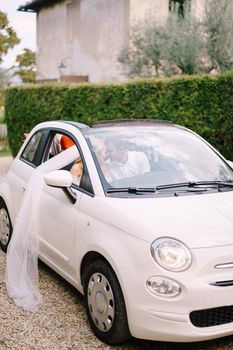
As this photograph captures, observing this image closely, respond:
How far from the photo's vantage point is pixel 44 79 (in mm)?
26094

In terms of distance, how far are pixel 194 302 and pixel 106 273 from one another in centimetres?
69

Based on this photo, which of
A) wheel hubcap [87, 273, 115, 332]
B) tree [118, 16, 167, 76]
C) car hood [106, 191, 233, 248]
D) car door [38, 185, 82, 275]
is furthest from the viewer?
tree [118, 16, 167, 76]

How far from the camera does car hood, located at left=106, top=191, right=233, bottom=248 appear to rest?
3.38 metres

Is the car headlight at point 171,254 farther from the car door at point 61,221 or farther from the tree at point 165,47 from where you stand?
the tree at point 165,47

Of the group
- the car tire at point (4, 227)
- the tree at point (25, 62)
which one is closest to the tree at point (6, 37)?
the tree at point (25, 62)

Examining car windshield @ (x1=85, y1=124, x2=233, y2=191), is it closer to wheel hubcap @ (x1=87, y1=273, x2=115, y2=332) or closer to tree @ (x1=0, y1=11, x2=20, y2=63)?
wheel hubcap @ (x1=87, y1=273, x2=115, y2=332)

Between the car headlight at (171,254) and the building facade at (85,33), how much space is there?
55.6 feet

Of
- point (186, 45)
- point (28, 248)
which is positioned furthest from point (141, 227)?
point (186, 45)

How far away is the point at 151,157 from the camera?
4.42 m

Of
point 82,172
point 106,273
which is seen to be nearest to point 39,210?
point 82,172

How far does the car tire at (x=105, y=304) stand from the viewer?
346 cm

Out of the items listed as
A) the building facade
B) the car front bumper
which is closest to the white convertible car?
the car front bumper

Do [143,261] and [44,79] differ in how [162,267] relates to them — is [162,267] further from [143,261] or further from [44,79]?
[44,79]

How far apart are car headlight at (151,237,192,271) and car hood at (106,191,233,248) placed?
1.6 inches
